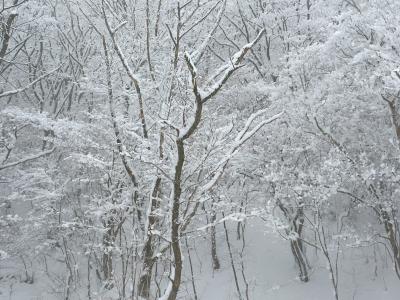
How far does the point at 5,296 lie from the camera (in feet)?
49.1

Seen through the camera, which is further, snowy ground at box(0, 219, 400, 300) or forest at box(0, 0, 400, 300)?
snowy ground at box(0, 219, 400, 300)

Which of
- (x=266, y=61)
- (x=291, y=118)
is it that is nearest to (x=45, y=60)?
(x=266, y=61)

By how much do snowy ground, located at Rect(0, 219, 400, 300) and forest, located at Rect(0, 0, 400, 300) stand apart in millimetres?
58

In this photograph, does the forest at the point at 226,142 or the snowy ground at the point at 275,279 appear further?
the snowy ground at the point at 275,279

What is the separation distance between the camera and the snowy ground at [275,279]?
13172mm

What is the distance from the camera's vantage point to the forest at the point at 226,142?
780 cm

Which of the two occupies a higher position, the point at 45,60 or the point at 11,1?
the point at 45,60

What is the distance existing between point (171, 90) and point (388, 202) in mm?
6971

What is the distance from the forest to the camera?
25.6ft

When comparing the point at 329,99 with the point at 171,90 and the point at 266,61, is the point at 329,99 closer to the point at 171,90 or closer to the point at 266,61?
the point at 266,61

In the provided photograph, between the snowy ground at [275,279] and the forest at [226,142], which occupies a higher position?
the forest at [226,142]

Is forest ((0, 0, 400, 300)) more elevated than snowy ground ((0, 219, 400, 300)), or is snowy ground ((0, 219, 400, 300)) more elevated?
forest ((0, 0, 400, 300))

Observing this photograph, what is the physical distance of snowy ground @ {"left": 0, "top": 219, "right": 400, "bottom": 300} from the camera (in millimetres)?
13172

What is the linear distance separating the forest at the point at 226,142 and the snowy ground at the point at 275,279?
58 mm
